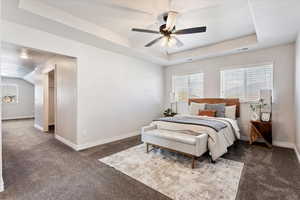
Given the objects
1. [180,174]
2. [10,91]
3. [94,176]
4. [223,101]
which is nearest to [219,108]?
[223,101]

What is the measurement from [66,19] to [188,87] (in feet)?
14.0

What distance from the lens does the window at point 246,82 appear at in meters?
3.97

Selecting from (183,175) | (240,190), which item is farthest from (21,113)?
(240,190)

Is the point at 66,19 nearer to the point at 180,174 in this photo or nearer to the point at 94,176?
the point at 94,176

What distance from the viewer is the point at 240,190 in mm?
1946

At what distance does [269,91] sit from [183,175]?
3186 mm

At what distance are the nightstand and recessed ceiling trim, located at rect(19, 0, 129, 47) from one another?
4106 millimetres

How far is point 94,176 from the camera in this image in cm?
231

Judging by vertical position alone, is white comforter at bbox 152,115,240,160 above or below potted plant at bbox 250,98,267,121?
below

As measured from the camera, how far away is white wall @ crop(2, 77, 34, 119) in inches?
331

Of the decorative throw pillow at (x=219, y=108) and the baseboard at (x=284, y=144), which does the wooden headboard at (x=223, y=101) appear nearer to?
the decorative throw pillow at (x=219, y=108)

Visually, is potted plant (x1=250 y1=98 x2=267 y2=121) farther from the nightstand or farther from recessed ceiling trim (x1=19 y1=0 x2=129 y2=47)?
recessed ceiling trim (x1=19 y1=0 x2=129 y2=47)

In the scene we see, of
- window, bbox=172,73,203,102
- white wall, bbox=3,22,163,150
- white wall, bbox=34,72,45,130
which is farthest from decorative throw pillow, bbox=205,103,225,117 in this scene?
white wall, bbox=34,72,45,130

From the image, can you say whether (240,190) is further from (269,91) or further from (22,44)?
(22,44)
